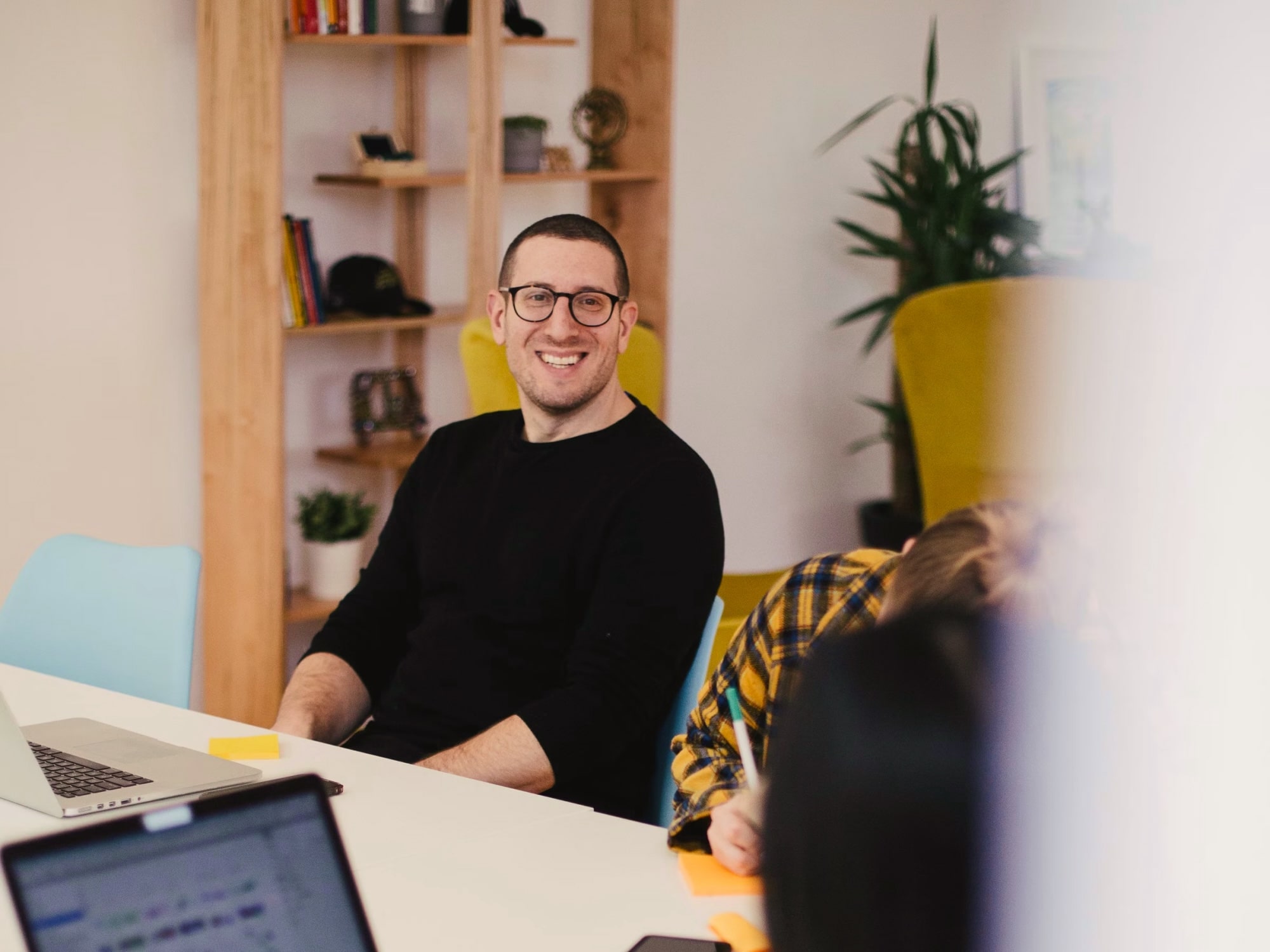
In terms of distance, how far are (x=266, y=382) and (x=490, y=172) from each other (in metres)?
0.74

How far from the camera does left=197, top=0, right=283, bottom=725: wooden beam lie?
10.2 feet

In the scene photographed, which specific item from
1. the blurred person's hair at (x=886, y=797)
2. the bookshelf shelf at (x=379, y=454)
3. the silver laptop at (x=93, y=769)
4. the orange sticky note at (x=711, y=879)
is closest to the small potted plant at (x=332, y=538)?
the bookshelf shelf at (x=379, y=454)

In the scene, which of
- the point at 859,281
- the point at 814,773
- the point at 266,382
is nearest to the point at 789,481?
the point at 859,281

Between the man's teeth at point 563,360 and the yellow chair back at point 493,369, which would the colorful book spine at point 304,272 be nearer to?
the yellow chair back at point 493,369

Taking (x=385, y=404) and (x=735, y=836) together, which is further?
(x=385, y=404)

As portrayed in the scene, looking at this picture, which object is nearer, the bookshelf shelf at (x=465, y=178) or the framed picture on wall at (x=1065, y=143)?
the bookshelf shelf at (x=465, y=178)

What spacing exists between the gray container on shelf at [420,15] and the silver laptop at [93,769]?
215 cm

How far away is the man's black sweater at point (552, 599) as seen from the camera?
6.42 feet

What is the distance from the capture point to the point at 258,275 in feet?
10.4

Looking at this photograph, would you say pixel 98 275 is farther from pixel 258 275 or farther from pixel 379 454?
pixel 379 454

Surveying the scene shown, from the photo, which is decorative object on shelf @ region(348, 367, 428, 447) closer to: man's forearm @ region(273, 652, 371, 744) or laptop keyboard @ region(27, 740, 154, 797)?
man's forearm @ region(273, 652, 371, 744)

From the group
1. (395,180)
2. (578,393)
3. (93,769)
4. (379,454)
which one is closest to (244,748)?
(93,769)

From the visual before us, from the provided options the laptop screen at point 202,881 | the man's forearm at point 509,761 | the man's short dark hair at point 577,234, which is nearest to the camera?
the laptop screen at point 202,881

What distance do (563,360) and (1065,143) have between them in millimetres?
3756
